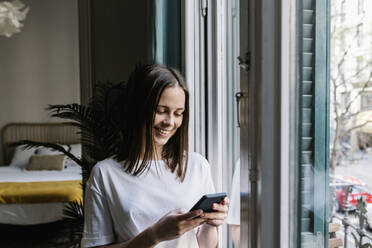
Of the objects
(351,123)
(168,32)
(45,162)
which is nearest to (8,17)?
(45,162)

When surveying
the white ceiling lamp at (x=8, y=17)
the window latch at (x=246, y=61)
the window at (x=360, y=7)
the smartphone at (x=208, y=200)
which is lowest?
the smartphone at (x=208, y=200)

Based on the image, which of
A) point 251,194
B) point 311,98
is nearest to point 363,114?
point 311,98

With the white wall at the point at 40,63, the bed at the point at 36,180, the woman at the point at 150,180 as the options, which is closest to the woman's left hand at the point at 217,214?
the woman at the point at 150,180

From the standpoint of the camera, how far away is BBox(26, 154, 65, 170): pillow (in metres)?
4.30

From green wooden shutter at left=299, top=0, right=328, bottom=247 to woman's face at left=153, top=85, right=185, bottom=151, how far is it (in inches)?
16.9

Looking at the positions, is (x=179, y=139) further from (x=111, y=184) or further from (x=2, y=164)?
(x=2, y=164)

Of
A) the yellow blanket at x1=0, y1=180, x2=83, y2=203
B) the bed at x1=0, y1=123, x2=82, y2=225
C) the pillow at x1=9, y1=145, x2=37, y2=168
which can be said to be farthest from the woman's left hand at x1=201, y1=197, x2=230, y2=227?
the pillow at x1=9, y1=145, x2=37, y2=168

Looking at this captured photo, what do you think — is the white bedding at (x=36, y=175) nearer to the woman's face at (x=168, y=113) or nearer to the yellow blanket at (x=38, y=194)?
the yellow blanket at (x=38, y=194)

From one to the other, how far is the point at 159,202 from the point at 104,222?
168 mm

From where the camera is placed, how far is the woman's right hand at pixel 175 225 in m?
0.93

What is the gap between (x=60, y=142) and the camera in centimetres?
511

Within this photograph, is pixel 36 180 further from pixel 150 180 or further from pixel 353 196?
pixel 353 196

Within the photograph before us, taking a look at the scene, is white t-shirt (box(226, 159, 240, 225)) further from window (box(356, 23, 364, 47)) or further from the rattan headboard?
the rattan headboard

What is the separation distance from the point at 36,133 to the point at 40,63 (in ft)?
3.29
